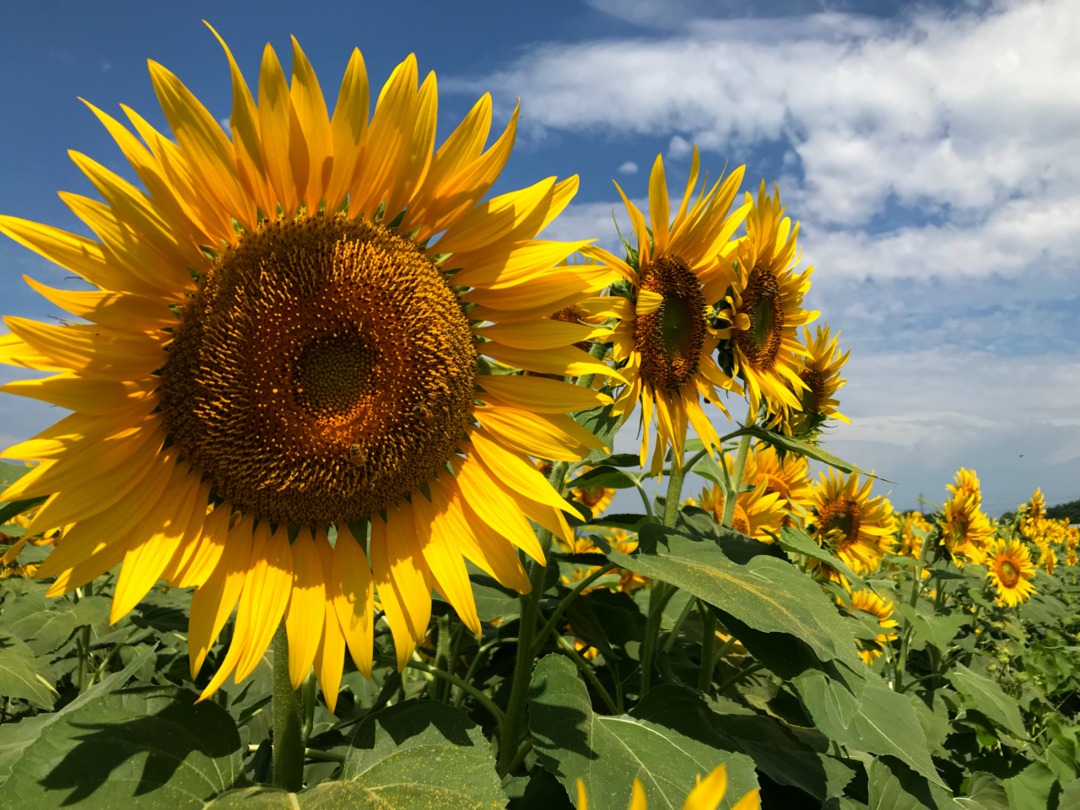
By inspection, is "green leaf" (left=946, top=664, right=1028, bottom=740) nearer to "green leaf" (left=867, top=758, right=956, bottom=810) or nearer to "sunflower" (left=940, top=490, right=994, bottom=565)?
"green leaf" (left=867, top=758, right=956, bottom=810)

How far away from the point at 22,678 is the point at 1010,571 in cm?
807

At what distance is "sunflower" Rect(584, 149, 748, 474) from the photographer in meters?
2.71

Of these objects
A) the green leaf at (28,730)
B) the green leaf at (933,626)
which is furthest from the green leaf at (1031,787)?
the green leaf at (28,730)

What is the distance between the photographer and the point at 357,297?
1.82 metres

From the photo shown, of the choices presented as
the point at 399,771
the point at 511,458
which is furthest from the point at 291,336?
the point at 399,771

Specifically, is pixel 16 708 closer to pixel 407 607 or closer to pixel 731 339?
pixel 407 607

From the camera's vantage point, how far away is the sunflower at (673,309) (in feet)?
8.87

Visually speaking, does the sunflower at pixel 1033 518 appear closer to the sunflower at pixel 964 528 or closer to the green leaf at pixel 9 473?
the sunflower at pixel 964 528

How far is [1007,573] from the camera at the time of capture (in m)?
7.63

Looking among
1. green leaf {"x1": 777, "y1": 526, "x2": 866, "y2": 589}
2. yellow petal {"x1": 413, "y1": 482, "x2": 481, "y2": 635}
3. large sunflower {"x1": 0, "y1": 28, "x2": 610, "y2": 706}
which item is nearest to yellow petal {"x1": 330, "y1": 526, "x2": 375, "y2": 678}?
large sunflower {"x1": 0, "y1": 28, "x2": 610, "y2": 706}

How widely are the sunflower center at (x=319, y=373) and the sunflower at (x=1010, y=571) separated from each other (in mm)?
7298

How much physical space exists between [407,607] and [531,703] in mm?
397

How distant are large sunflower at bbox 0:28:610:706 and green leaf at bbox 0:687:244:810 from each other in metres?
0.13

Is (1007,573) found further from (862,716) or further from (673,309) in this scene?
(673,309)
